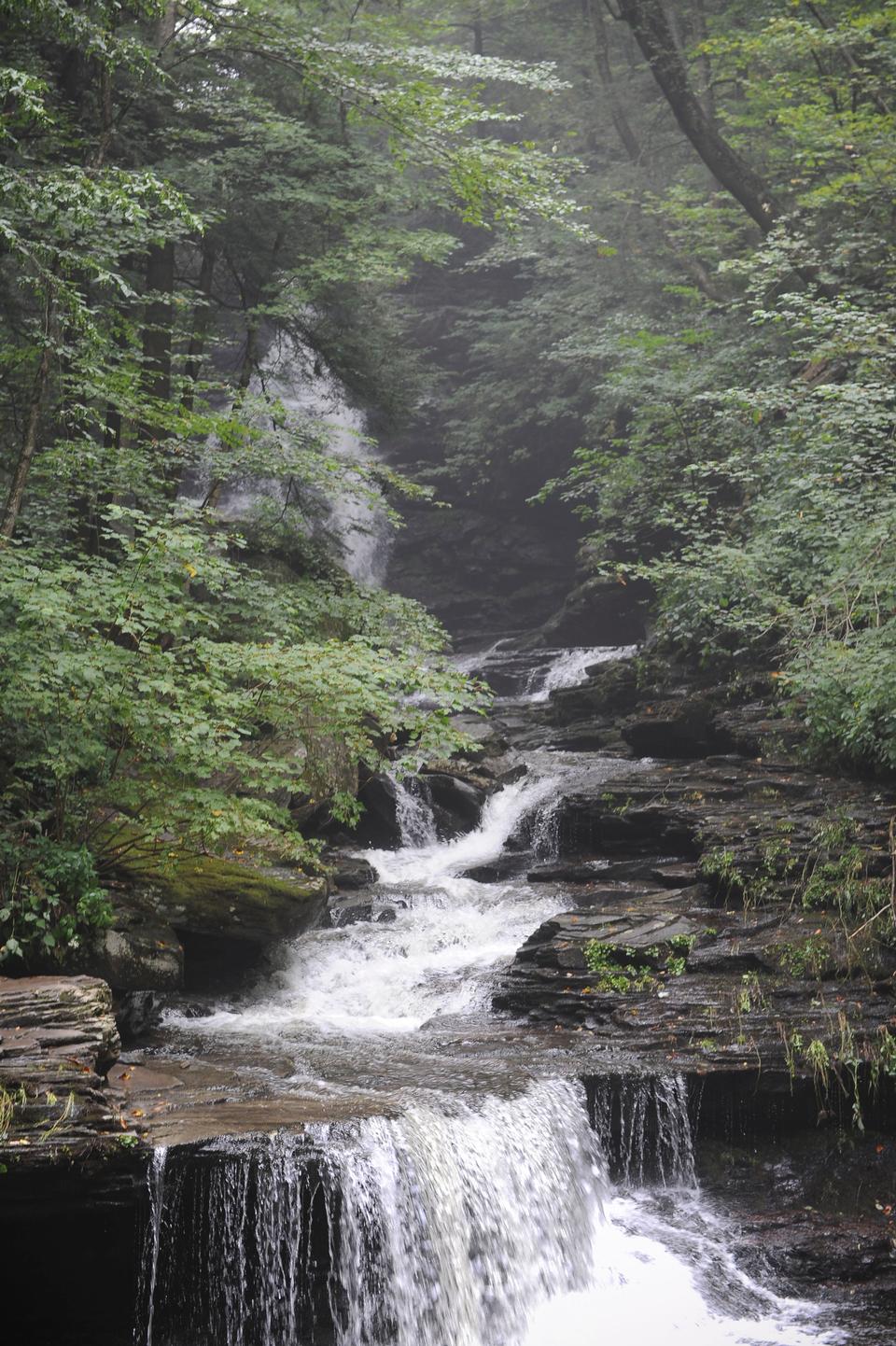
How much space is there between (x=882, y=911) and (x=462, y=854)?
6.03 metres

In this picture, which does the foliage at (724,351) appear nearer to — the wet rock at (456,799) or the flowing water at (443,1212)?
the wet rock at (456,799)

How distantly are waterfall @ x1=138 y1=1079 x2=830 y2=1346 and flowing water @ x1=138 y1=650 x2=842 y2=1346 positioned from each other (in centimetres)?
1

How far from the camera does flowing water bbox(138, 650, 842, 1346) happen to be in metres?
5.31

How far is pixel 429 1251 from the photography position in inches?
222

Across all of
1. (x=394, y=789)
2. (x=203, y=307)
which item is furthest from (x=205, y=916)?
(x=203, y=307)

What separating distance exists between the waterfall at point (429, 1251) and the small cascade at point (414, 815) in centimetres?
672

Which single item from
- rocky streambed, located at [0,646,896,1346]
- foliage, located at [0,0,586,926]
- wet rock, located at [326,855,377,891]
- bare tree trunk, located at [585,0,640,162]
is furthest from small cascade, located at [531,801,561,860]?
bare tree trunk, located at [585,0,640,162]

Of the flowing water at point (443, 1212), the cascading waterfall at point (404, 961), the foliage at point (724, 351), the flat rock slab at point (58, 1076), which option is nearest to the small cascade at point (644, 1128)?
the flowing water at point (443, 1212)

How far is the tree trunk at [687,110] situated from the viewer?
1524 centimetres

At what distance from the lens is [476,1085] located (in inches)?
262

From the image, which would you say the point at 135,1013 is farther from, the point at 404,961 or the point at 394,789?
the point at 394,789

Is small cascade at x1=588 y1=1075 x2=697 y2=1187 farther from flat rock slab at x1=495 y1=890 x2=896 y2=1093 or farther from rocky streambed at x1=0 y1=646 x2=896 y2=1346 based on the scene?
flat rock slab at x1=495 y1=890 x2=896 y2=1093

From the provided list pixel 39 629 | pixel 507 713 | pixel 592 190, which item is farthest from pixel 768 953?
pixel 592 190

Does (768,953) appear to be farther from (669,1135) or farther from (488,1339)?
(488,1339)
